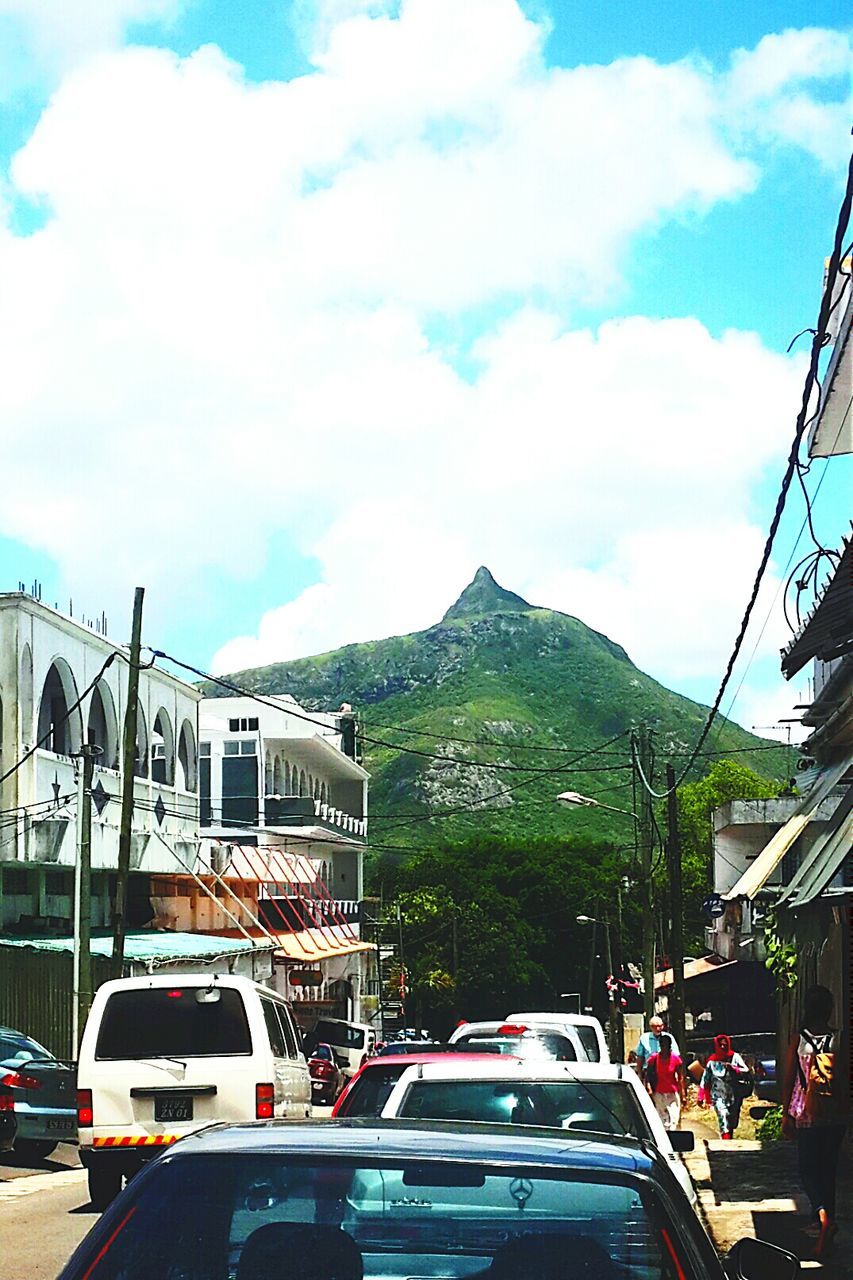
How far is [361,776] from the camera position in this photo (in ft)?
260

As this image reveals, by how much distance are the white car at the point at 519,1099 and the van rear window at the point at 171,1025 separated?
6.11 metres

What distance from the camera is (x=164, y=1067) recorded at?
1514 centimetres

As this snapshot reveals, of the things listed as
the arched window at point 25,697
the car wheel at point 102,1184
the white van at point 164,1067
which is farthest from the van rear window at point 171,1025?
the arched window at point 25,697

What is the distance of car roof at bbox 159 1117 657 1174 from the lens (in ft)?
14.1

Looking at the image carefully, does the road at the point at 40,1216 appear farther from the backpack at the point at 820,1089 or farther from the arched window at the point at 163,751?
the arched window at the point at 163,751

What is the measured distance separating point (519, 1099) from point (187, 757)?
1575 inches

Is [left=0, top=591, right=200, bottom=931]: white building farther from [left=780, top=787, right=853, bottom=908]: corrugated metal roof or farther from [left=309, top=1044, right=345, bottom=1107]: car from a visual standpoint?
[left=780, top=787, right=853, bottom=908]: corrugated metal roof

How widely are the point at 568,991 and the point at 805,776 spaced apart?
7291 cm

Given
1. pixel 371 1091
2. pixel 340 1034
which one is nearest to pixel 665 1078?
pixel 371 1091

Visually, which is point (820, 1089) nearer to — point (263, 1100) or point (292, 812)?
point (263, 1100)

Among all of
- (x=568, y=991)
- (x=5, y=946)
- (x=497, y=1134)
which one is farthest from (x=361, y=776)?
(x=497, y=1134)

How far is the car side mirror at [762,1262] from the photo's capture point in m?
4.74

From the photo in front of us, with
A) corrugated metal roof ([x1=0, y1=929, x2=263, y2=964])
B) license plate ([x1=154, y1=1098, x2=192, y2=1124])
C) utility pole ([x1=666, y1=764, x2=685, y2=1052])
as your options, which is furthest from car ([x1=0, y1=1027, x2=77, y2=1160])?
utility pole ([x1=666, y1=764, x2=685, y2=1052])

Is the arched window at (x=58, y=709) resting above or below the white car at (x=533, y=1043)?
above
